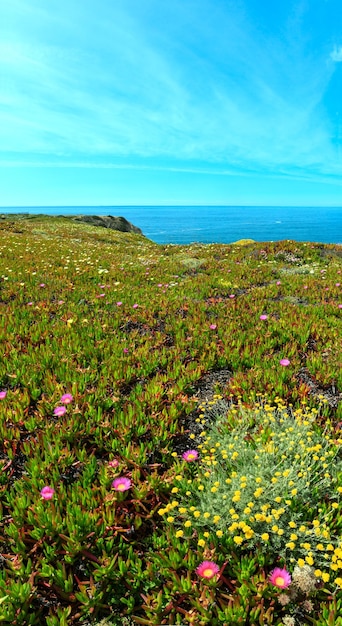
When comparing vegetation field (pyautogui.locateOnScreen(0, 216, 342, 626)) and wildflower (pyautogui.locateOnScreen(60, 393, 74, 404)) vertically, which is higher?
wildflower (pyautogui.locateOnScreen(60, 393, 74, 404))

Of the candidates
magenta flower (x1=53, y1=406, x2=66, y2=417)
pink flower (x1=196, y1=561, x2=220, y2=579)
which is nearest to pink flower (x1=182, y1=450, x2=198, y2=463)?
pink flower (x1=196, y1=561, x2=220, y2=579)

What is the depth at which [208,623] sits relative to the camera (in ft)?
7.07

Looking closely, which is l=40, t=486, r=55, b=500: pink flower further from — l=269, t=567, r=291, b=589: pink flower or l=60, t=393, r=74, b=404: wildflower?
l=269, t=567, r=291, b=589: pink flower

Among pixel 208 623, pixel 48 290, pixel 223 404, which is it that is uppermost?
pixel 48 290

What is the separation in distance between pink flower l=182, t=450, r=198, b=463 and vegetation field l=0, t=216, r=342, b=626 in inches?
0.8

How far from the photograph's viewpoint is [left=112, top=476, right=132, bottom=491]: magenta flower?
2.95m

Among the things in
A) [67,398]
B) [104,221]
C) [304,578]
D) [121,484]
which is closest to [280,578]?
[304,578]

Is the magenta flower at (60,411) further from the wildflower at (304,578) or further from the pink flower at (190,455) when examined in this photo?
the wildflower at (304,578)

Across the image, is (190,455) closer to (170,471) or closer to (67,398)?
(170,471)

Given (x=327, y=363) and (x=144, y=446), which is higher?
(x=327, y=363)

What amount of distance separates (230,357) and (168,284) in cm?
500

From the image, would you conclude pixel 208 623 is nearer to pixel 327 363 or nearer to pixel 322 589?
pixel 322 589

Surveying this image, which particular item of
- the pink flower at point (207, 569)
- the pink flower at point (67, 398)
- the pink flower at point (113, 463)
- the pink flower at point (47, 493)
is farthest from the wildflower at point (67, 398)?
the pink flower at point (207, 569)

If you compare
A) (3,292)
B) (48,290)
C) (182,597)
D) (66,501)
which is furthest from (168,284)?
(182,597)
